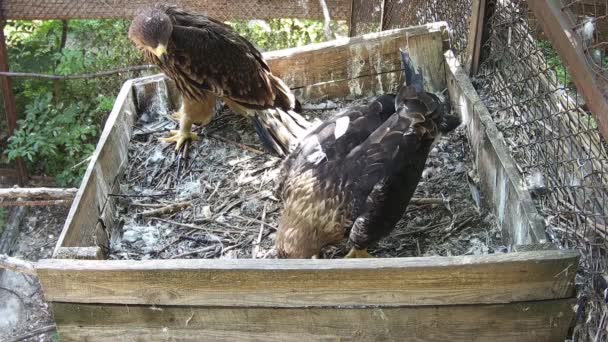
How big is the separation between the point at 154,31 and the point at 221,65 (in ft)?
1.58

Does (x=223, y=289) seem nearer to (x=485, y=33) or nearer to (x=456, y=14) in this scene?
(x=485, y=33)

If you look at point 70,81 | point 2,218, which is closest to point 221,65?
point 70,81

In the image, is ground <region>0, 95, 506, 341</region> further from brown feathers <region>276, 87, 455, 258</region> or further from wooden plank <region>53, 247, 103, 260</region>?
wooden plank <region>53, 247, 103, 260</region>

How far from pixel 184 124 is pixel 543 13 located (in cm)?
218

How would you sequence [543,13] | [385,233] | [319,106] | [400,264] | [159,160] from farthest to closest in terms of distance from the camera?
[319,106]
[159,160]
[385,233]
[543,13]
[400,264]

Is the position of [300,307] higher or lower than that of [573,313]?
lower

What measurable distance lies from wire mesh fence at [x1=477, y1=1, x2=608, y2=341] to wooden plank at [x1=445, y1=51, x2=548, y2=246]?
0.13 m

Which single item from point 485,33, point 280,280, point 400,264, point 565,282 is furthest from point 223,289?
point 485,33

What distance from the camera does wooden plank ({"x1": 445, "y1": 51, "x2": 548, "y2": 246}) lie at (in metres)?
3.08

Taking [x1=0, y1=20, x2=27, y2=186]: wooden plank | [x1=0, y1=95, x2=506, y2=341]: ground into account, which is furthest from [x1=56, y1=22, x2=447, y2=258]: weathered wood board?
[x1=0, y1=20, x2=27, y2=186]: wooden plank

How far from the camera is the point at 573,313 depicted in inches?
111

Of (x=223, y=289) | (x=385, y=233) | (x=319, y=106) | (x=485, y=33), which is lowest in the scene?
(x=223, y=289)

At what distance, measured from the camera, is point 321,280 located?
2744 mm

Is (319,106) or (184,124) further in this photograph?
(319,106)
